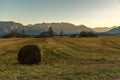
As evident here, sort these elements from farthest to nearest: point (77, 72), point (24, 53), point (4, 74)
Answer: point (24, 53) < point (77, 72) < point (4, 74)

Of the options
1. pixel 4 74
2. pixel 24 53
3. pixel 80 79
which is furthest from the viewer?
pixel 24 53

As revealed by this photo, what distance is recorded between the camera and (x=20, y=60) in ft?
69.2

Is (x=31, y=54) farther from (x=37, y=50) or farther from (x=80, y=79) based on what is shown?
(x=80, y=79)

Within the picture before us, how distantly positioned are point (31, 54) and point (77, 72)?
17.5 ft

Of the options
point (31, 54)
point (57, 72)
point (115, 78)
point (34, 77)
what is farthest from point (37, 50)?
point (115, 78)

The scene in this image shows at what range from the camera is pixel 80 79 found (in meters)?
14.8

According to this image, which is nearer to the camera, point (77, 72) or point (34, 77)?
point (34, 77)

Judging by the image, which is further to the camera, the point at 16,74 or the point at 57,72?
the point at 57,72

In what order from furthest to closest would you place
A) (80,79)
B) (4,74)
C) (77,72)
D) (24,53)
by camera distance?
(24,53)
(77,72)
(4,74)
(80,79)

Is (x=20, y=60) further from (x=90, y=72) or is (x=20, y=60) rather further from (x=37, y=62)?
(x=90, y=72)

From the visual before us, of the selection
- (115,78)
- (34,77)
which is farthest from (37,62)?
(115,78)

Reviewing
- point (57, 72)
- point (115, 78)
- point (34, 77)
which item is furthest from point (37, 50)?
point (115, 78)

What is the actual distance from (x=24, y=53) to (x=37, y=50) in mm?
961

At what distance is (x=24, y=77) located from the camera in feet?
49.4
